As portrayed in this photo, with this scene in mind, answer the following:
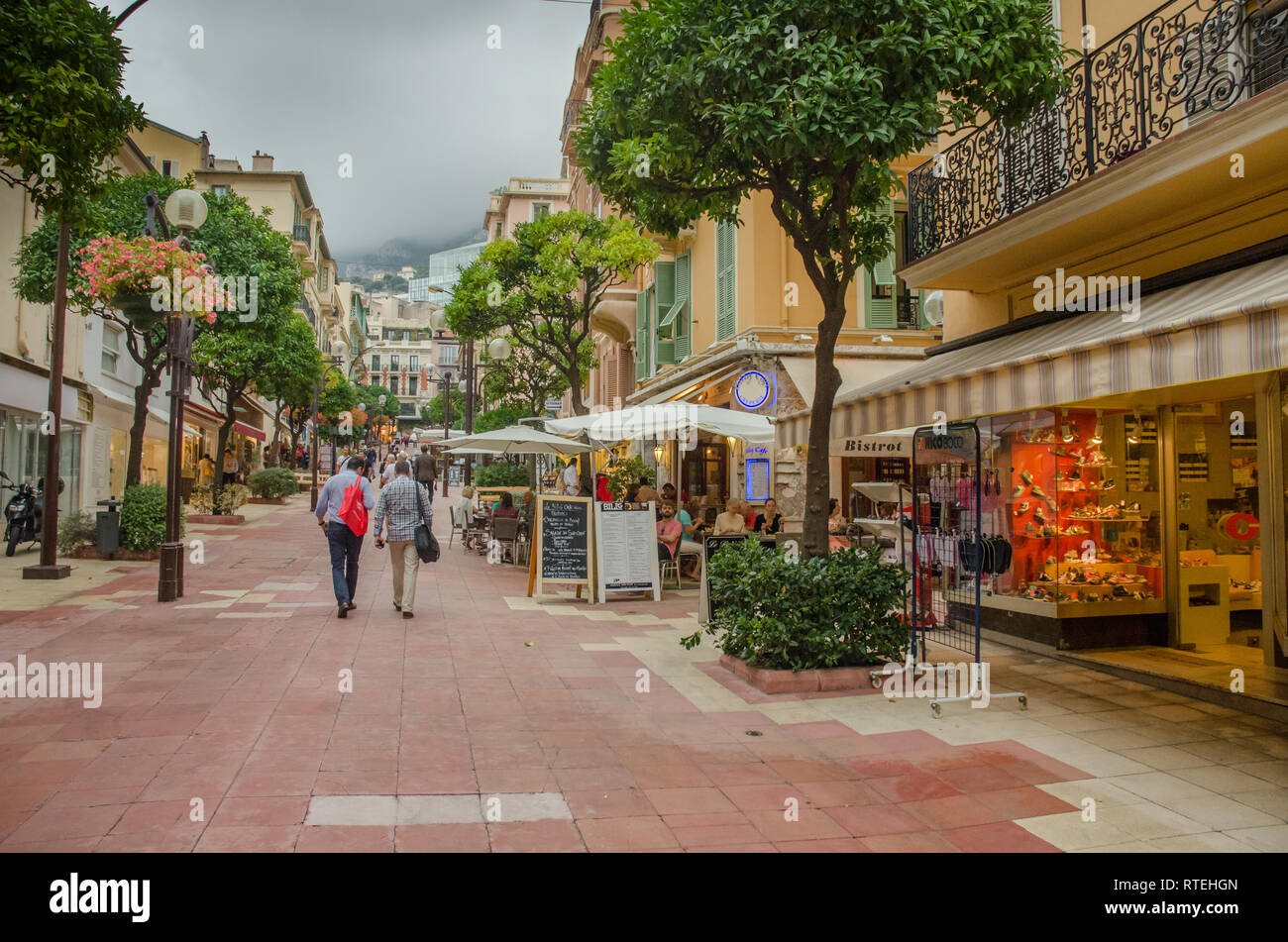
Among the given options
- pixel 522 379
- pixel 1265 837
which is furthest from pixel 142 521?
pixel 522 379

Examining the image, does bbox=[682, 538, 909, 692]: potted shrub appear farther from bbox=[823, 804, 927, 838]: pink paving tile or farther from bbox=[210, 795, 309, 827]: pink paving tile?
bbox=[210, 795, 309, 827]: pink paving tile

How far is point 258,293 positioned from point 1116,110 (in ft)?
68.2

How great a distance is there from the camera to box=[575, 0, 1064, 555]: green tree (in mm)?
6605

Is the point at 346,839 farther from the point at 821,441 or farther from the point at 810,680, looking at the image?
the point at 821,441

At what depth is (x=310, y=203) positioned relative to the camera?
55656 mm

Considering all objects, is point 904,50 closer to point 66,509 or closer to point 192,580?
point 192,580

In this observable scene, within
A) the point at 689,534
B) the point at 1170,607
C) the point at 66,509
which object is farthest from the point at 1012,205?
the point at 66,509

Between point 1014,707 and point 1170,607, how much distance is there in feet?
10.0

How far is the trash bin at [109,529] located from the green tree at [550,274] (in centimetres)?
890

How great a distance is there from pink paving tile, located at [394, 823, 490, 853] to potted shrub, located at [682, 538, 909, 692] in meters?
3.35

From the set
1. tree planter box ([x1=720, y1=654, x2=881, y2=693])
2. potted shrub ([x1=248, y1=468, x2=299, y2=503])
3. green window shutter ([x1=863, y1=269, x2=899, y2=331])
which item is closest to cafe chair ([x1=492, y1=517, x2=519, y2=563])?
green window shutter ([x1=863, y1=269, x2=899, y2=331])

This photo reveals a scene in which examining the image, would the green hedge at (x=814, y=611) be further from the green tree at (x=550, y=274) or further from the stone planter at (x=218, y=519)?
the stone planter at (x=218, y=519)
